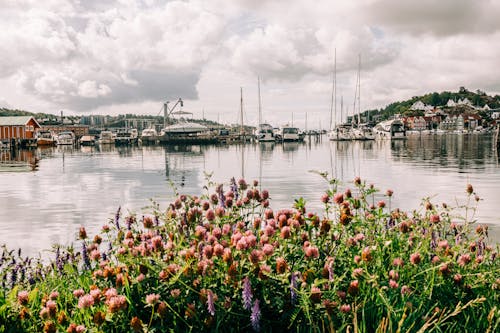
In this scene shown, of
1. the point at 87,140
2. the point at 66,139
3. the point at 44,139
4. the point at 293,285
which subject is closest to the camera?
the point at 293,285

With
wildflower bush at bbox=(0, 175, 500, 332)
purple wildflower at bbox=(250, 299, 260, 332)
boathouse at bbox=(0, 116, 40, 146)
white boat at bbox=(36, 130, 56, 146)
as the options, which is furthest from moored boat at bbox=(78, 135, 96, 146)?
purple wildflower at bbox=(250, 299, 260, 332)

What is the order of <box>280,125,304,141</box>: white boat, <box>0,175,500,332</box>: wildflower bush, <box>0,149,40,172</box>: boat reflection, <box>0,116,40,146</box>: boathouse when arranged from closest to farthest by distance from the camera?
<box>0,175,500,332</box>: wildflower bush → <box>0,149,40,172</box>: boat reflection → <box>0,116,40,146</box>: boathouse → <box>280,125,304,141</box>: white boat

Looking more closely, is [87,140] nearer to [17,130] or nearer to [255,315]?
[17,130]

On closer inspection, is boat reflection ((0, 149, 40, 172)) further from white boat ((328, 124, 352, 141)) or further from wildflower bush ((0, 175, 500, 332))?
white boat ((328, 124, 352, 141))

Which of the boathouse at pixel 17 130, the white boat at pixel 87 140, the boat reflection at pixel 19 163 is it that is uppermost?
the boathouse at pixel 17 130

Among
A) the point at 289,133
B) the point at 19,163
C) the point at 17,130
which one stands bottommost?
the point at 19,163

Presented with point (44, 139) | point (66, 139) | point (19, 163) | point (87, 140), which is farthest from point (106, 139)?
point (19, 163)

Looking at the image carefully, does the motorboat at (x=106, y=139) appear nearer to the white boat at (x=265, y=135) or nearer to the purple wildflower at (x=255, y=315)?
the white boat at (x=265, y=135)

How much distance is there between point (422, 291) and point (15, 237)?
34.3 ft

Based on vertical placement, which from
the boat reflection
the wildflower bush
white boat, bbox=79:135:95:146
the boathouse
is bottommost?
the boat reflection

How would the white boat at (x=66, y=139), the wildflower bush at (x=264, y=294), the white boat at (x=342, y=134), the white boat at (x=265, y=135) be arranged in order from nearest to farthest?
1. the wildflower bush at (x=264, y=294)
2. the white boat at (x=265, y=135)
3. the white boat at (x=342, y=134)
4. the white boat at (x=66, y=139)

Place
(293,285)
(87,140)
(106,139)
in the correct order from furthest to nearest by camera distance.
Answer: (106,139), (87,140), (293,285)

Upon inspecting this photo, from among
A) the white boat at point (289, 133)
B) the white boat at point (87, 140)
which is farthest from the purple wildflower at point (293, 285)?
the white boat at point (87, 140)

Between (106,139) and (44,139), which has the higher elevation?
(44,139)
